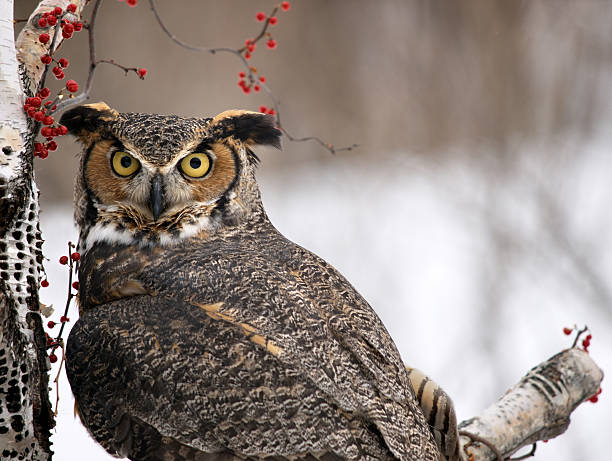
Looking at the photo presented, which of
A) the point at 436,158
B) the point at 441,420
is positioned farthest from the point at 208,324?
the point at 436,158

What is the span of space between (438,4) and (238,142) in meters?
3.32

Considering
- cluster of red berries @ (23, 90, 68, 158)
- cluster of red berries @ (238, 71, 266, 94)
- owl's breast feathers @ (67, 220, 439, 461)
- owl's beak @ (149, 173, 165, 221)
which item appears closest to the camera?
cluster of red berries @ (23, 90, 68, 158)

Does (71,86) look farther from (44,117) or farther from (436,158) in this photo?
(436,158)

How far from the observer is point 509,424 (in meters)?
1.75

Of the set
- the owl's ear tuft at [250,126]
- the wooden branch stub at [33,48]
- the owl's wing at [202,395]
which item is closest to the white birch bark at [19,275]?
the wooden branch stub at [33,48]

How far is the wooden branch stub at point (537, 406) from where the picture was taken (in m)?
1.72

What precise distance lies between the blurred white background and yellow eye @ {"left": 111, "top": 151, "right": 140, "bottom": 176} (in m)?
1.36

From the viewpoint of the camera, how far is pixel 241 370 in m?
1.20

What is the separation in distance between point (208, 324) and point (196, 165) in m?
0.39

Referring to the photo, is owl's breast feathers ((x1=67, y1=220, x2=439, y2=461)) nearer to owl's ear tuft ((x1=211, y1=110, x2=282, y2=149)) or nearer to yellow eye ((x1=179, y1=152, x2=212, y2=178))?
yellow eye ((x1=179, y1=152, x2=212, y2=178))

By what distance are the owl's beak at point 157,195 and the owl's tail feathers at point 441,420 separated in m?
0.65

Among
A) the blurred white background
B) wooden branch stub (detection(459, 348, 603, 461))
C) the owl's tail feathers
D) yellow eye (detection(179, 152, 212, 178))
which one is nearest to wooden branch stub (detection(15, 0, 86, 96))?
yellow eye (detection(179, 152, 212, 178))

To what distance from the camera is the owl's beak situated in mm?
1392

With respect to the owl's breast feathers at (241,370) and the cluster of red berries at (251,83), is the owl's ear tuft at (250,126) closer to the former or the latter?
the cluster of red berries at (251,83)
